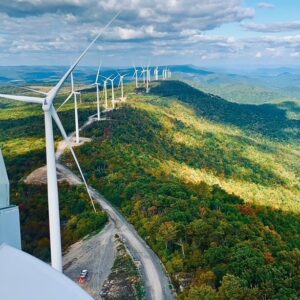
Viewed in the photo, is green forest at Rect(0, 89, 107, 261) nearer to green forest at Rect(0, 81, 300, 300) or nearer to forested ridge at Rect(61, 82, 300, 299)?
green forest at Rect(0, 81, 300, 300)

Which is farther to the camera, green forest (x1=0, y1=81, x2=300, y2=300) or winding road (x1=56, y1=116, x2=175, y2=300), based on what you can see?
green forest (x1=0, y1=81, x2=300, y2=300)

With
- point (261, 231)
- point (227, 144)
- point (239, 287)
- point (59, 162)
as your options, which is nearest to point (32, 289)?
point (239, 287)

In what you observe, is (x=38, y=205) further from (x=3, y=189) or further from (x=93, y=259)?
(x=3, y=189)

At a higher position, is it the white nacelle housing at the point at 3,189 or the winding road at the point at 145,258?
the white nacelle housing at the point at 3,189

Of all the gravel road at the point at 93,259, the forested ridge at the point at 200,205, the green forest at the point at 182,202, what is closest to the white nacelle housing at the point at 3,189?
the gravel road at the point at 93,259

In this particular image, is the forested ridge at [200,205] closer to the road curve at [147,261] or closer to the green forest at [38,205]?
the road curve at [147,261]

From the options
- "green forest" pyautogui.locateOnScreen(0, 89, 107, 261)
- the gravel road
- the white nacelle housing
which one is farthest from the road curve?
the white nacelle housing
